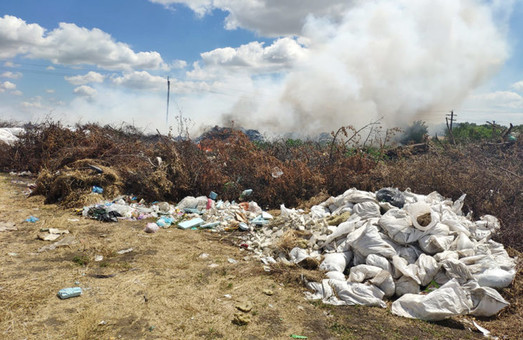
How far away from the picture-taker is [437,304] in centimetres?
340

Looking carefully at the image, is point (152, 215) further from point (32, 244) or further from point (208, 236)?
point (32, 244)

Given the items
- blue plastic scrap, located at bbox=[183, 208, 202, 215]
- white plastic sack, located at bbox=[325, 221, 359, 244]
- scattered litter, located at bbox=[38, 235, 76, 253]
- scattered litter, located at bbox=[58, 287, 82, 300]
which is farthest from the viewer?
blue plastic scrap, located at bbox=[183, 208, 202, 215]

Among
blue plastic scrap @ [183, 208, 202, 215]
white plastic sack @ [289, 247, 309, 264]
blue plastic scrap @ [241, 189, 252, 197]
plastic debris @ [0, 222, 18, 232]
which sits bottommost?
plastic debris @ [0, 222, 18, 232]

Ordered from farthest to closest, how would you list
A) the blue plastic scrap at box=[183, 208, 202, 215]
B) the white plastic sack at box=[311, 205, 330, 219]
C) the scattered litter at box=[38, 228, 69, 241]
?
1. the blue plastic scrap at box=[183, 208, 202, 215]
2. the white plastic sack at box=[311, 205, 330, 219]
3. the scattered litter at box=[38, 228, 69, 241]

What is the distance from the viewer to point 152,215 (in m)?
6.77

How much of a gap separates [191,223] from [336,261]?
2.89 meters

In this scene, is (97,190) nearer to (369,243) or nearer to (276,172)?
(276,172)

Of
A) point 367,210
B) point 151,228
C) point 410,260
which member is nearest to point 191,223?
point 151,228

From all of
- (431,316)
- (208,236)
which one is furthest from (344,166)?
(431,316)

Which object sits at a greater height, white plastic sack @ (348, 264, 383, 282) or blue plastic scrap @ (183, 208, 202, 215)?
white plastic sack @ (348, 264, 383, 282)

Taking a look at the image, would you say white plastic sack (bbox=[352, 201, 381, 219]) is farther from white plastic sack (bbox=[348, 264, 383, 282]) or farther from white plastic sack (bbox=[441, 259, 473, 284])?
white plastic sack (bbox=[441, 259, 473, 284])

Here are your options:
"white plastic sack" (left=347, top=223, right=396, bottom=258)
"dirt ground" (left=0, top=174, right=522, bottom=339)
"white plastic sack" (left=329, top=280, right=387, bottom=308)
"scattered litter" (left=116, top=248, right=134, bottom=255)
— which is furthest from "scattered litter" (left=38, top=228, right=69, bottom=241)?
"white plastic sack" (left=347, top=223, right=396, bottom=258)

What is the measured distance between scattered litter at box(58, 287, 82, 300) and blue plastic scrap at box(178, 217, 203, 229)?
102 inches

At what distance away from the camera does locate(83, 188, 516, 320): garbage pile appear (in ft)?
11.6
